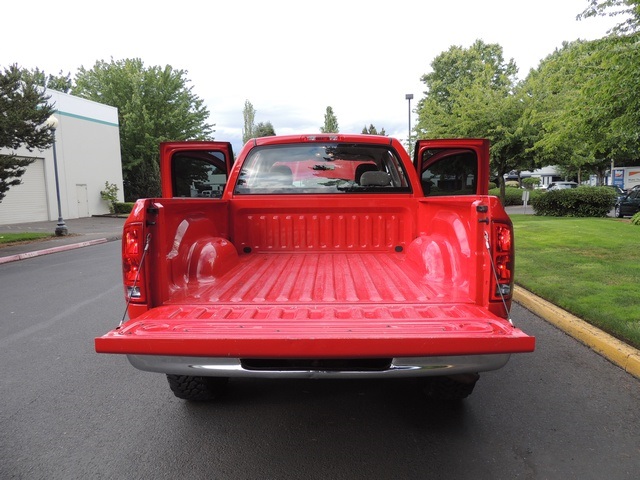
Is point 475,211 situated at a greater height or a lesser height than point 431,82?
lesser

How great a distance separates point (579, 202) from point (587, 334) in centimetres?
1646

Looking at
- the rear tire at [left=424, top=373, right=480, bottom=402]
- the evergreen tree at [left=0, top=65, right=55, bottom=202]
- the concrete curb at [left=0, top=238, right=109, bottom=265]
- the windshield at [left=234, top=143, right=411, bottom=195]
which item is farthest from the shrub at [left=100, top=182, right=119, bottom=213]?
the rear tire at [left=424, top=373, right=480, bottom=402]

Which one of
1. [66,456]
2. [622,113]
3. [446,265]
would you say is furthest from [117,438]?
[622,113]

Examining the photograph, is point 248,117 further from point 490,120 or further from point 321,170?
point 321,170

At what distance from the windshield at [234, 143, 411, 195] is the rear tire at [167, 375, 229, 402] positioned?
5.89 ft

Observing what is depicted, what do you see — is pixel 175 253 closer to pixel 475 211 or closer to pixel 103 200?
pixel 475 211

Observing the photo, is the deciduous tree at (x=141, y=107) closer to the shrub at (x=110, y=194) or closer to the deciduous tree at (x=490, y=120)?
the shrub at (x=110, y=194)

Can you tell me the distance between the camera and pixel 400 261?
12.9 feet

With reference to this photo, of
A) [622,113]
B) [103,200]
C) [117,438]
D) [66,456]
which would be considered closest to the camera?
[66,456]

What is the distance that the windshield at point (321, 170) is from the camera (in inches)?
173

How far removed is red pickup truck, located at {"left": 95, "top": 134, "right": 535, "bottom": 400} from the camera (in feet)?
7.30

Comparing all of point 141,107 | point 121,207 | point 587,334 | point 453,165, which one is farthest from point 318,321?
point 141,107

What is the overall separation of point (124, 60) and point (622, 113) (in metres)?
35.7

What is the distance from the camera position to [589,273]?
22.7 ft
